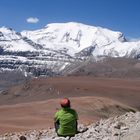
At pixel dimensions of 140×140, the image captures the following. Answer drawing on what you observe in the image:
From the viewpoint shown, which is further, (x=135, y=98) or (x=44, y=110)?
(x=135, y=98)

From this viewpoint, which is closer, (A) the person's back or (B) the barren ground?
(A) the person's back

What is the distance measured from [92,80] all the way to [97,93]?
72.5 ft

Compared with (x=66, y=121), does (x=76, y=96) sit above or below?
below

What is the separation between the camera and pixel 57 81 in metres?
113

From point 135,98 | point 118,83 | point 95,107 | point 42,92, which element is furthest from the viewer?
point 118,83

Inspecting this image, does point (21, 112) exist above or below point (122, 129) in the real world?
below

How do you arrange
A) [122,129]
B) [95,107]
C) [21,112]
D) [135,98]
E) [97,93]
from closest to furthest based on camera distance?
[122,129] → [21,112] → [95,107] → [135,98] → [97,93]

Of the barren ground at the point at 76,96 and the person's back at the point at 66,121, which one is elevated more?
the person's back at the point at 66,121

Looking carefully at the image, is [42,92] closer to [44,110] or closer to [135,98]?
[135,98]

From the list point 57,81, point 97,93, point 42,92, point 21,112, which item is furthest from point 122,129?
point 57,81

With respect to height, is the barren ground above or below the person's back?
below

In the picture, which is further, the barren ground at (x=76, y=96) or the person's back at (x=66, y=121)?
the barren ground at (x=76, y=96)

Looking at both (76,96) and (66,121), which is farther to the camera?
(76,96)

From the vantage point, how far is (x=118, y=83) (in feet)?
371
